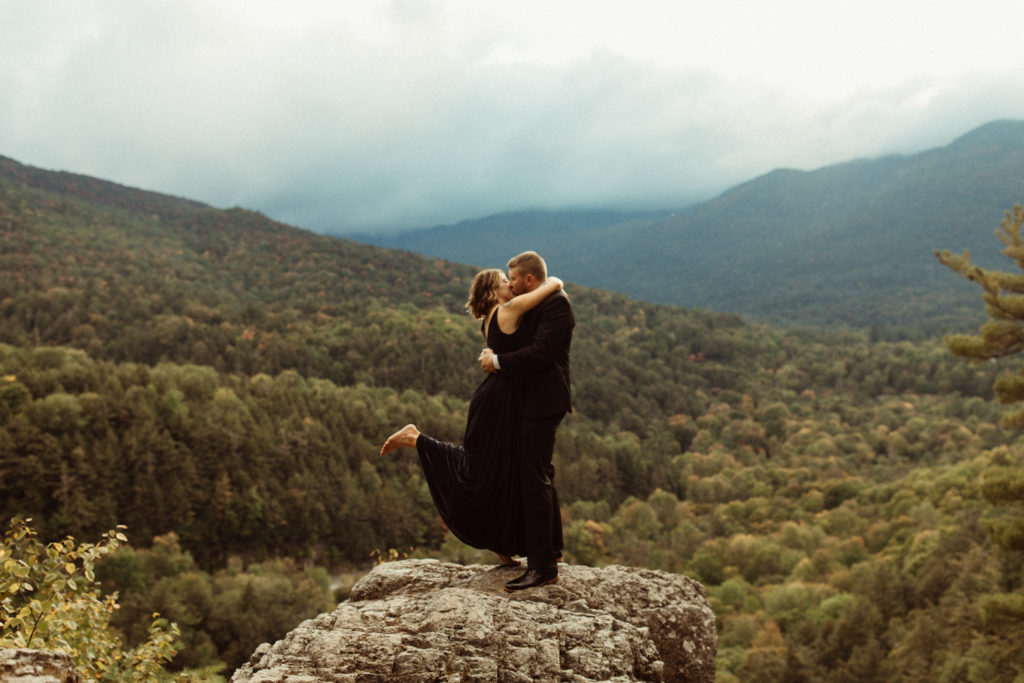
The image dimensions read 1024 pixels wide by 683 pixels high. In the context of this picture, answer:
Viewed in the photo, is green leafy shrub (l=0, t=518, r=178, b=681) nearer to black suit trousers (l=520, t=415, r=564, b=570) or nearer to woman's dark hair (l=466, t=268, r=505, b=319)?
black suit trousers (l=520, t=415, r=564, b=570)

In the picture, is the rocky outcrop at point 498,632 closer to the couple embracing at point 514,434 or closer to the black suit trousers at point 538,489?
the black suit trousers at point 538,489

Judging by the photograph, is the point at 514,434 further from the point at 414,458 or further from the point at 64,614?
the point at 414,458

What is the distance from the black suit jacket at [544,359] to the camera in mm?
5652

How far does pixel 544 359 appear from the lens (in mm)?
5656

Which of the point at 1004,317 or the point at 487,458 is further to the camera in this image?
the point at 1004,317

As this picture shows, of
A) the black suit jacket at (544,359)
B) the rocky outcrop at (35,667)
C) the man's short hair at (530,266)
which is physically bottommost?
the rocky outcrop at (35,667)

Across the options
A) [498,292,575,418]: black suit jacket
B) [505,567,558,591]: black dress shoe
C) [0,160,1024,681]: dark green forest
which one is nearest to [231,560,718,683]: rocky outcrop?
[505,567,558,591]: black dress shoe

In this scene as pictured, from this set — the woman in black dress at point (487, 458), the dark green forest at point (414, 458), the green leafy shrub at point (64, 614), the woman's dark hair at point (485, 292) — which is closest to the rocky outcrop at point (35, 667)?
the green leafy shrub at point (64, 614)

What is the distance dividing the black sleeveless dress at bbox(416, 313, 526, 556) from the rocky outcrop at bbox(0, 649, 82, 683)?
3.10m

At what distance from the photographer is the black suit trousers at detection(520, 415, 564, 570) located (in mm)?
5867

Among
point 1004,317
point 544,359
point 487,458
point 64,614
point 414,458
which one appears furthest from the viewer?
point 414,458

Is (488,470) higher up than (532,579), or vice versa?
(488,470)

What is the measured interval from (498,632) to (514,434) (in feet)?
5.77

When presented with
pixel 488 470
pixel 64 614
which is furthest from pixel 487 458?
pixel 64 614
